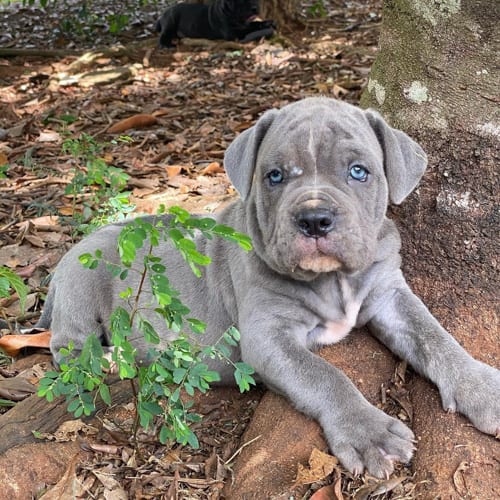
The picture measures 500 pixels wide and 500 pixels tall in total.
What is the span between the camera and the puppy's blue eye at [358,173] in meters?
3.92

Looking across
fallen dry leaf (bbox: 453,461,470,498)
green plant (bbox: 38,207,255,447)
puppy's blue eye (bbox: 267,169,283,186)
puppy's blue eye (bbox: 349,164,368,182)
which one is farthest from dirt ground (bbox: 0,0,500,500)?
puppy's blue eye (bbox: 267,169,283,186)

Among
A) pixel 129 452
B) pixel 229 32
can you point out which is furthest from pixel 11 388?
pixel 229 32

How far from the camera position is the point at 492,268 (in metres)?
4.14

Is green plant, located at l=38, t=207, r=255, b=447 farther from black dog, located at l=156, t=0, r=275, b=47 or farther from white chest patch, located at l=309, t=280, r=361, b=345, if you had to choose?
black dog, located at l=156, t=0, r=275, b=47

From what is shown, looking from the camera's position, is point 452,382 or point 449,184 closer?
point 452,382

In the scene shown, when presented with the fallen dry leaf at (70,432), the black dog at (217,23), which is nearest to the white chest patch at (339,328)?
the fallen dry leaf at (70,432)

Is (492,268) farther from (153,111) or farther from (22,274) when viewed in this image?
(153,111)

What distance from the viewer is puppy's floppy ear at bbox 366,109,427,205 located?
157 inches

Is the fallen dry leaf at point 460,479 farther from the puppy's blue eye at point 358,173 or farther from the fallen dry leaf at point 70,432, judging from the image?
the fallen dry leaf at point 70,432

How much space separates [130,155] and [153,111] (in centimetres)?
163

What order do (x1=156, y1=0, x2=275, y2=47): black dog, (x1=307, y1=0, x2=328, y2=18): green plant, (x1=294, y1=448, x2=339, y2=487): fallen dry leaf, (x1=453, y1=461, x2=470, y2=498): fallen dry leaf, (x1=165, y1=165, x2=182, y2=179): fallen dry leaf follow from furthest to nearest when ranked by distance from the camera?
(x1=307, y1=0, x2=328, y2=18): green plant → (x1=156, y1=0, x2=275, y2=47): black dog → (x1=165, y1=165, x2=182, y2=179): fallen dry leaf → (x1=294, y1=448, x2=339, y2=487): fallen dry leaf → (x1=453, y1=461, x2=470, y2=498): fallen dry leaf

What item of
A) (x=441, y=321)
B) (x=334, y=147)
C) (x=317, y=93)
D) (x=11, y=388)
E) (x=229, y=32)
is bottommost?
(x=229, y=32)

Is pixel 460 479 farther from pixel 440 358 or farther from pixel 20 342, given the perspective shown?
pixel 20 342

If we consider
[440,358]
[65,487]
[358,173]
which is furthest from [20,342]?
[440,358]
